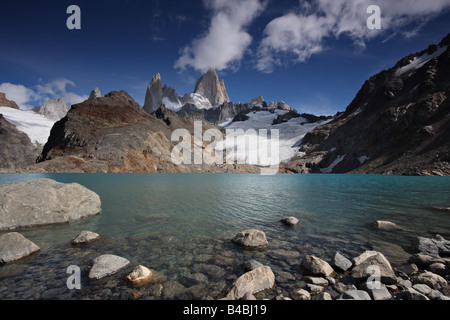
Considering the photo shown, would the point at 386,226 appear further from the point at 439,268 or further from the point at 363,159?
the point at 363,159

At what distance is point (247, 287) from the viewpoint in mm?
6270

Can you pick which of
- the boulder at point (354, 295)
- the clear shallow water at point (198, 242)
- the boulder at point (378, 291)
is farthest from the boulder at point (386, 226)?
the boulder at point (354, 295)

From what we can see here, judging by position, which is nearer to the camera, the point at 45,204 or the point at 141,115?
the point at 45,204

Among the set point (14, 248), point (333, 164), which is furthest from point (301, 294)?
point (333, 164)

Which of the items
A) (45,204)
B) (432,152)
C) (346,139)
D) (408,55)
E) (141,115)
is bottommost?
(45,204)

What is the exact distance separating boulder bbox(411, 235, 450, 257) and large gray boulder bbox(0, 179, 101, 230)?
19.7m

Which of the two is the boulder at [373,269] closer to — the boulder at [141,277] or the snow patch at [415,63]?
the boulder at [141,277]

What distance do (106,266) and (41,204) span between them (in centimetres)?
939

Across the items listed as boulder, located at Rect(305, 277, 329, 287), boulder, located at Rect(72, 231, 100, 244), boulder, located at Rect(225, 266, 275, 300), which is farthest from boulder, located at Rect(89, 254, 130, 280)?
boulder, located at Rect(305, 277, 329, 287)

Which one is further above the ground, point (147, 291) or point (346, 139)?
point (346, 139)

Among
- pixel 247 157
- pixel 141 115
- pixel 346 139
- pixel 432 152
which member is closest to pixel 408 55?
pixel 346 139

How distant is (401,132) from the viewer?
100 metres

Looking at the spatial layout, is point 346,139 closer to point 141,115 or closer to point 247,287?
point 141,115

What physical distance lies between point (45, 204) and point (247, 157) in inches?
6754
